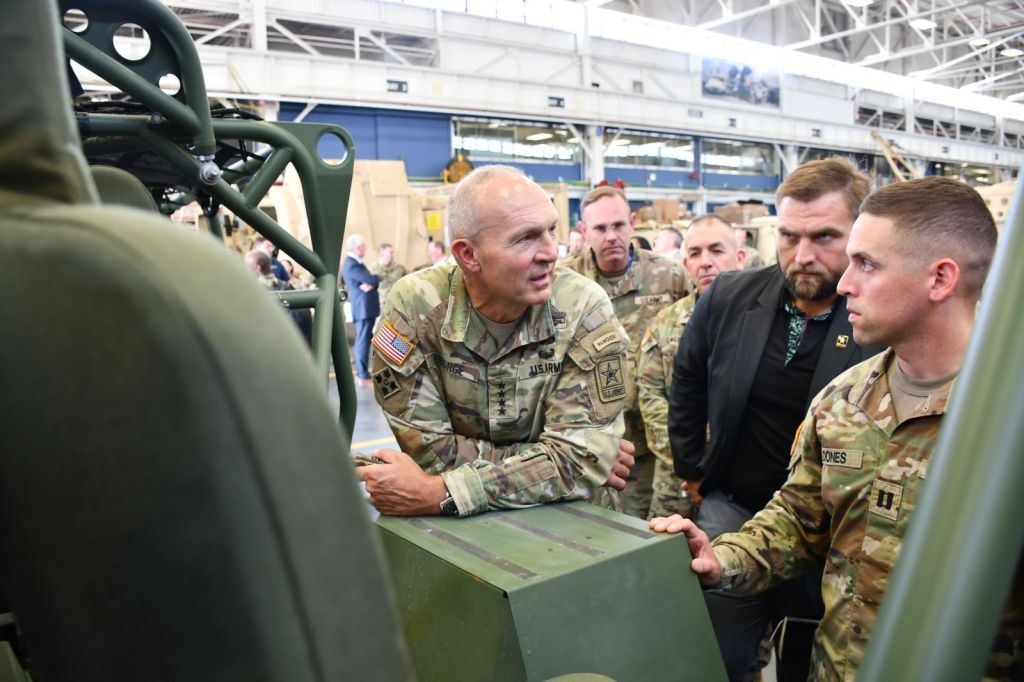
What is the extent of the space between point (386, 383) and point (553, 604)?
1091mm

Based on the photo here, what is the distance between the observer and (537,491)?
2080 mm

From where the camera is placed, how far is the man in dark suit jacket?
10.2 meters

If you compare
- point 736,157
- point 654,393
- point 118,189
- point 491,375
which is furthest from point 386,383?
point 736,157

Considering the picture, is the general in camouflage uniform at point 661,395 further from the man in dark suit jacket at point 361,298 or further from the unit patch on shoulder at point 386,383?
the man in dark suit jacket at point 361,298

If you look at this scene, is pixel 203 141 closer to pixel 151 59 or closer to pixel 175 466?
pixel 151 59

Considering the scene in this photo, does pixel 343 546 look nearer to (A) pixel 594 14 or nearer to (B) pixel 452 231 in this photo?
(B) pixel 452 231

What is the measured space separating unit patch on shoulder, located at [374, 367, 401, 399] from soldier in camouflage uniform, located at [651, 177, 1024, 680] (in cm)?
97

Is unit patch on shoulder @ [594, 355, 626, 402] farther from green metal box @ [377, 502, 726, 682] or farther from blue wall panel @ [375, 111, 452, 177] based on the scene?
blue wall panel @ [375, 111, 452, 177]

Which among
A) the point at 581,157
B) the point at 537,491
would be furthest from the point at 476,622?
the point at 581,157

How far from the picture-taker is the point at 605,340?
237 cm

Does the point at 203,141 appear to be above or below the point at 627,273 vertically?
above

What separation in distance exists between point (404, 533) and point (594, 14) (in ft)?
66.6

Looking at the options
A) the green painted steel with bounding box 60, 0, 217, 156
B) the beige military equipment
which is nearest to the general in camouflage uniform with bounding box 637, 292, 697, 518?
the beige military equipment

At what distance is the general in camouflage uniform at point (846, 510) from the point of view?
163 cm
